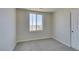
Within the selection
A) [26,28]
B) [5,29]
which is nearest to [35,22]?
[26,28]

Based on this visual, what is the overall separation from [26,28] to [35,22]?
0.77 meters

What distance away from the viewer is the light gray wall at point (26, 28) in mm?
5095

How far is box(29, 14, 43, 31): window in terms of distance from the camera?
581cm

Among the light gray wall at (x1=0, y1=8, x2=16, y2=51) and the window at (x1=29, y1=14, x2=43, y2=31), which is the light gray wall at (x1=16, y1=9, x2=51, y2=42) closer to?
the window at (x1=29, y1=14, x2=43, y2=31)

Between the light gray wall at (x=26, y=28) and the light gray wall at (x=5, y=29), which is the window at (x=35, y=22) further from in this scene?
the light gray wall at (x=5, y=29)

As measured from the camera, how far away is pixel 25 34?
215 inches

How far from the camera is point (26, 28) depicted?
5.57 m

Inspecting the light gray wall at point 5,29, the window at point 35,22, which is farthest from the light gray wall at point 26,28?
the light gray wall at point 5,29

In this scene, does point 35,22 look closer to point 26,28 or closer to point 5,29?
point 26,28

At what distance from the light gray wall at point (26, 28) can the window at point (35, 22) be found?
23 centimetres
